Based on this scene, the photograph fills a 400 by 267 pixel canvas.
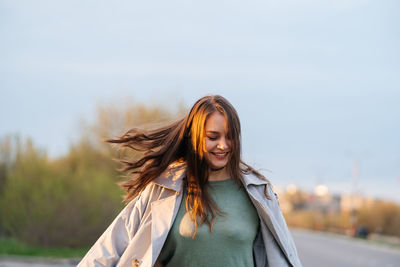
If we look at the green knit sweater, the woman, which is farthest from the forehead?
the green knit sweater

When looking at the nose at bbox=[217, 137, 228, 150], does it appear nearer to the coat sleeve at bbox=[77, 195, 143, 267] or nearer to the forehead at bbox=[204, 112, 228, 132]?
the forehead at bbox=[204, 112, 228, 132]

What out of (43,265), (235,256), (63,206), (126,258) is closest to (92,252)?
(126,258)

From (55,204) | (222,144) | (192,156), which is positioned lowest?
(55,204)

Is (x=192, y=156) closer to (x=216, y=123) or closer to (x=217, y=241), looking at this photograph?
(x=216, y=123)

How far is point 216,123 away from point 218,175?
37cm

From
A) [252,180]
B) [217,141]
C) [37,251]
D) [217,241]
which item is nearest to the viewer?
[217,241]

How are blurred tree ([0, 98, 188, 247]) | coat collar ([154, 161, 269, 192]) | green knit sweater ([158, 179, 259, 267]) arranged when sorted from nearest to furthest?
green knit sweater ([158, 179, 259, 267])
coat collar ([154, 161, 269, 192])
blurred tree ([0, 98, 188, 247])

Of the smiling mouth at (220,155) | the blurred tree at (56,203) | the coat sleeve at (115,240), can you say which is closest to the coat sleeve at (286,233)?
the smiling mouth at (220,155)

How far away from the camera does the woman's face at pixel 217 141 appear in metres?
4.35

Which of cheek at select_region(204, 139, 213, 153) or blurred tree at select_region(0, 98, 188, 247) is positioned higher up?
cheek at select_region(204, 139, 213, 153)

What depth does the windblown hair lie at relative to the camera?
436 cm

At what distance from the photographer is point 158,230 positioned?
4270mm

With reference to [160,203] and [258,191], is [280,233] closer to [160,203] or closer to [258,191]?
[258,191]

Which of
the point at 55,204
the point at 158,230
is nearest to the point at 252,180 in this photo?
the point at 158,230
